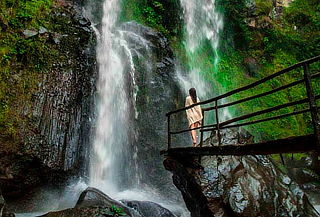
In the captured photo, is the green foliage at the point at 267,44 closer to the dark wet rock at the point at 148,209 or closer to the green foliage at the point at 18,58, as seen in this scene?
the green foliage at the point at 18,58

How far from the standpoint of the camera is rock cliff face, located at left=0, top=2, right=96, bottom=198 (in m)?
8.37

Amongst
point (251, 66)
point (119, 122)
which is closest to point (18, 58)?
point (119, 122)

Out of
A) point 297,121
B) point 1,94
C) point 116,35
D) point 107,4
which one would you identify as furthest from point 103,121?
point 297,121

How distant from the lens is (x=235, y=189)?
22.0 feet

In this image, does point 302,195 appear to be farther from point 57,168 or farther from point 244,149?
point 57,168

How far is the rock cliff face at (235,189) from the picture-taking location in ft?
21.0

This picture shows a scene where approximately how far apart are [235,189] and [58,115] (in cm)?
607

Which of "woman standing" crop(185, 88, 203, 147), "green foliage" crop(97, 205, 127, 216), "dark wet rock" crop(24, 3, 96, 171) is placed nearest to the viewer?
"green foliage" crop(97, 205, 127, 216)

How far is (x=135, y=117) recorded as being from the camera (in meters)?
12.1

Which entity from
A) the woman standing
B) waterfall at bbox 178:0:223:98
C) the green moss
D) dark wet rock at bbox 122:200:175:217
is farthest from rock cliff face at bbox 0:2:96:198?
waterfall at bbox 178:0:223:98

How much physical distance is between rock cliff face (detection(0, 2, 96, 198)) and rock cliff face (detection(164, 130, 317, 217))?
3.75 meters

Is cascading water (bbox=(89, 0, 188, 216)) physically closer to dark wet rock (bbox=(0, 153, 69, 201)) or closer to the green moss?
dark wet rock (bbox=(0, 153, 69, 201))

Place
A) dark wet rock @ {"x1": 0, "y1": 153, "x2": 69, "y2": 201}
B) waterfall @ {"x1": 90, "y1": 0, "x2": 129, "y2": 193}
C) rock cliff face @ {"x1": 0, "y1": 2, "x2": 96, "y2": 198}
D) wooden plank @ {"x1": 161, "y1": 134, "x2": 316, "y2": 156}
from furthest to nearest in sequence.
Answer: waterfall @ {"x1": 90, "y1": 0, "x2": 129, "y2": 193} → rock cliff face @ {"x1": 0, "y1": 2, "x2": 96, "y2": 198} → dark wet rock @ {"x1": 0, "y1": 153, "x2": 69, "y2": 201} → wooden plank @ {"x1": 161, "y1": 134, "x2": 316, "y2": 156}

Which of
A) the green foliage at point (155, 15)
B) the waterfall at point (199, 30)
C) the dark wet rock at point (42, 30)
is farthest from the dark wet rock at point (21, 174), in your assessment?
the green foliage at point (155, 15)
